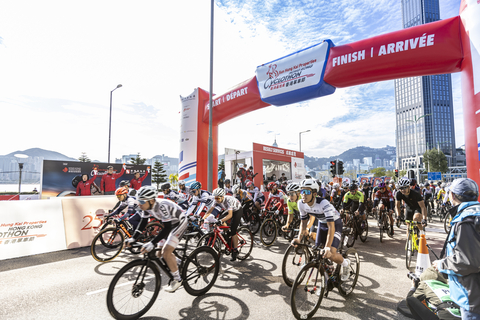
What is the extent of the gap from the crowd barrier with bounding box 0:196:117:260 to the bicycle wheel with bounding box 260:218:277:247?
5431 millimetres

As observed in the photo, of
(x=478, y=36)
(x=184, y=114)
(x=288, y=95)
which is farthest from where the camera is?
(x=184, y=114)

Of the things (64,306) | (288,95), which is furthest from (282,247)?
(288,95)

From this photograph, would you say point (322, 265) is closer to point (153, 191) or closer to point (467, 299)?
point (467, 299)

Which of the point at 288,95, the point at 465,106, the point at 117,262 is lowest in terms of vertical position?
the point at 117,262

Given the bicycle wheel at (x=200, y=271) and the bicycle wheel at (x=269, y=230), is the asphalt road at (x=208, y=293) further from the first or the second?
the bicycle wheel at (x=269, y=230)

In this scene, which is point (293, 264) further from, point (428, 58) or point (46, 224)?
point (428, 58)

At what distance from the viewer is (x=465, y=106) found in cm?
752

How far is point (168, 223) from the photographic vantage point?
4.49 metres

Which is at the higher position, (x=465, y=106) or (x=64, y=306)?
(x=465, y=106)

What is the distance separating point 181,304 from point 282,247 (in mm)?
4288

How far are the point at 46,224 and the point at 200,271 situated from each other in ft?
18.4

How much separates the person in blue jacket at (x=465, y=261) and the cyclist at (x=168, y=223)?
140 inches

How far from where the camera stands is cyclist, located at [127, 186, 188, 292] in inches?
164

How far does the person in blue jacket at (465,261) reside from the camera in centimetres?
219
